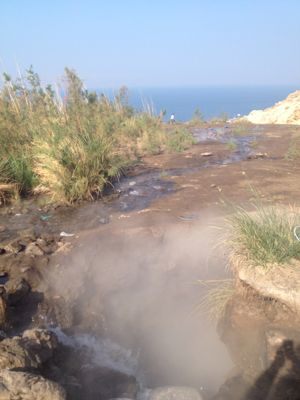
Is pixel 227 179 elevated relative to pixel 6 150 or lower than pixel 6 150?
lower

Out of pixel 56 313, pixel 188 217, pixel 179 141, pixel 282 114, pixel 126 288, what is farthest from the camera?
pixel 282 114

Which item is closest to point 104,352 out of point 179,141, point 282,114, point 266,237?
point 266,237

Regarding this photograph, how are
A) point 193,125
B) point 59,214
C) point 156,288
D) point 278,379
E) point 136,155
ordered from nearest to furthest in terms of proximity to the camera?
point 278,379 → point 156,288 → point 59,214 → point 136,155 → point 193,125

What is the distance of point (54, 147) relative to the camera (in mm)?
6422

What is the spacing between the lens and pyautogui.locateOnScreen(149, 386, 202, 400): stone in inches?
105

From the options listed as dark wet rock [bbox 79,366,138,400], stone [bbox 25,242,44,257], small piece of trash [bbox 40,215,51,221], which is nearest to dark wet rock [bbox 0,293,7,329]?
dark wet rock [bbox 79,366,138,400]

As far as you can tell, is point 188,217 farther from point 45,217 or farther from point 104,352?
point 104,352

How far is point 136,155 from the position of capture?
9812mm

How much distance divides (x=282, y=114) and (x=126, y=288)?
16.6m

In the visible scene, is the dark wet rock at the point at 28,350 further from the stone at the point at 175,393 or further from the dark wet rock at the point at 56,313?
the stone at the point at 175,393

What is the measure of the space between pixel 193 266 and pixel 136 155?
5918 mm

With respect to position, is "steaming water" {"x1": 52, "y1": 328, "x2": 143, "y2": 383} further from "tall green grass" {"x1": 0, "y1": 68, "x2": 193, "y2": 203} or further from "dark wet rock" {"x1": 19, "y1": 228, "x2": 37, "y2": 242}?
"tall green grass" {"x1": 0, "y1": 68, "x2": 193, "y2": 203}

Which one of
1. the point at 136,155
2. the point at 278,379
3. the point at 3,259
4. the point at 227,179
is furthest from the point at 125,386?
the point at 136,155

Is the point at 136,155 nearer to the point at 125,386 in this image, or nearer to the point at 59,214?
the point at 59,214
